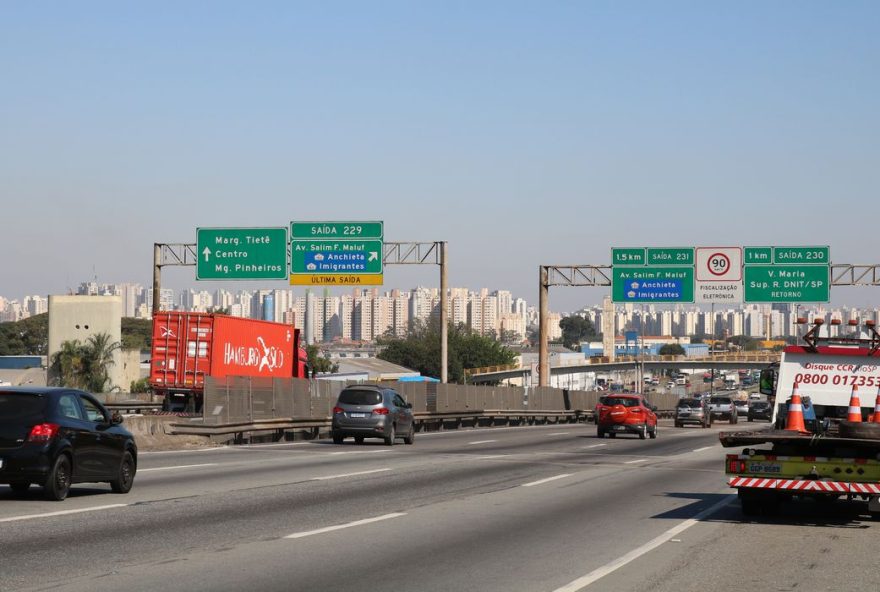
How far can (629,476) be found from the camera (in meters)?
24.6

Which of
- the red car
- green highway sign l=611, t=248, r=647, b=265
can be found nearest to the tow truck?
the red car

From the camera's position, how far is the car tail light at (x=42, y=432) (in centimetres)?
1562

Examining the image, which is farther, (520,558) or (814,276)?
(814,276)

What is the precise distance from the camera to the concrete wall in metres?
86.2

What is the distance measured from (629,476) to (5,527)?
1428cm

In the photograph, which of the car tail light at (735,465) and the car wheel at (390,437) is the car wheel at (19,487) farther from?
the car wheel at (390,437)

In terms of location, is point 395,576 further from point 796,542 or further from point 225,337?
point 225,337

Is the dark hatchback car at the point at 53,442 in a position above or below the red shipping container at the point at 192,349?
below

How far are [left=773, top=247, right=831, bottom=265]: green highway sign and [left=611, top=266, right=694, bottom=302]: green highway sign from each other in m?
3.99

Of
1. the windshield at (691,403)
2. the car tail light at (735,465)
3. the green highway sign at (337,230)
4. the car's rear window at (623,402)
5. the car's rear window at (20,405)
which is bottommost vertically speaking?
the car tail light at (735,465)

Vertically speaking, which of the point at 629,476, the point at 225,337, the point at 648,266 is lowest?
the point at 629,476

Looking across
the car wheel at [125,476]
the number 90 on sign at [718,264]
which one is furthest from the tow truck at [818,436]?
the number 90 on sign at [718,264]

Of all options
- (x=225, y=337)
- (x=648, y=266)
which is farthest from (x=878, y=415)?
(x=648, y=266)

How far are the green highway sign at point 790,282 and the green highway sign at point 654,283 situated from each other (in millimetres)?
2748
